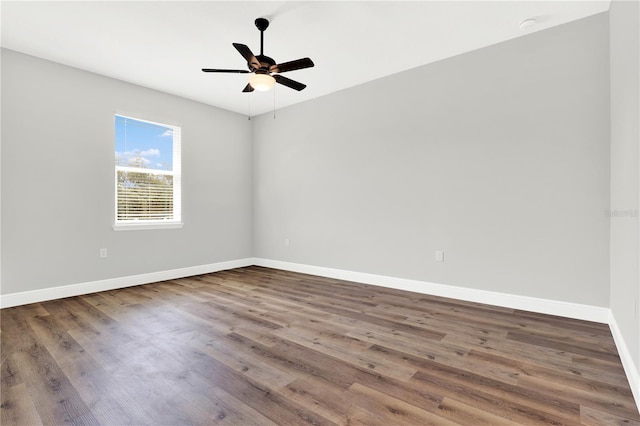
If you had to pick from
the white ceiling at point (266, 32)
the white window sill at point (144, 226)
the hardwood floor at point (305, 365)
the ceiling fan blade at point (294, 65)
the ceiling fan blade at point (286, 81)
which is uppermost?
the white ceiling at point (266, 32)

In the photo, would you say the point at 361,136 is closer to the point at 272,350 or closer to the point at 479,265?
the point at 479,265

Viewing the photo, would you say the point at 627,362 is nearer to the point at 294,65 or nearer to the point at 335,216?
the point at 294,65

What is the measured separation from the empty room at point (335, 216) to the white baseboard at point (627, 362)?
3cm

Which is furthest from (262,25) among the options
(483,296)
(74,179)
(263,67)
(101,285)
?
(101,285)

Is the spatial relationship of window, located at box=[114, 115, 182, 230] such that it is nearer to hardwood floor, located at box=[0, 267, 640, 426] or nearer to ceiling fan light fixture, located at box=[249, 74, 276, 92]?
hardwood floor, located at box=[0, 267, 640, 426]

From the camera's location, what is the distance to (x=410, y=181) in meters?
3.95

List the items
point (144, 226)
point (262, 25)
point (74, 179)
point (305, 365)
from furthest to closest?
point (144, 226) → point (74, 179) → point (262, 25) → point (305, 365)

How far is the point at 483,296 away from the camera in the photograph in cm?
339

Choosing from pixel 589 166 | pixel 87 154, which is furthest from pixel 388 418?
pixel 87 154

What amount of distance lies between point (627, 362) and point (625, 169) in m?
1.25

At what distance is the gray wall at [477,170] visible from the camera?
288 centimetres

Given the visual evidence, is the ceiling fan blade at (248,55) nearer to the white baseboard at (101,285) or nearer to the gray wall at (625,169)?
the gray wall at (625,169)

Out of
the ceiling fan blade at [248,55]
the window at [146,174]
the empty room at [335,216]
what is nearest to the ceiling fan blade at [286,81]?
the empty room at [335,216]

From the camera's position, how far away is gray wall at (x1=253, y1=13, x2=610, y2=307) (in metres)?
2.88
